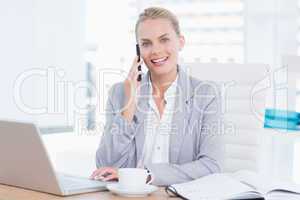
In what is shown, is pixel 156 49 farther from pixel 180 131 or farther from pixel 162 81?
pixel 180 131

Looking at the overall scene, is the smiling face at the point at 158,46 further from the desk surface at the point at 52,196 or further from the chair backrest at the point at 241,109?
the desk surface at the point at 52,196

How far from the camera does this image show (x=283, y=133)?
282 centimetres

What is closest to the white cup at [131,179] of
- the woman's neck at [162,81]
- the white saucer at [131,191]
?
the white saucer at [131,191]

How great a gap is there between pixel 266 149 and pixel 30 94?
1927 mm

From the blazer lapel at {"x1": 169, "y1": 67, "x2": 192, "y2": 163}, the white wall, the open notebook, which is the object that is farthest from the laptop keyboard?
the white wall

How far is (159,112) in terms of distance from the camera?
2180mm

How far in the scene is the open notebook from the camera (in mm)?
1378

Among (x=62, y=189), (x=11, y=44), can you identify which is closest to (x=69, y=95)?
(x=11, y=44)

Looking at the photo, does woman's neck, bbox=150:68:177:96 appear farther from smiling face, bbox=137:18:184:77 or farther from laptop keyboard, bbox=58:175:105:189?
laptop keyboard, bbox=58:175:105:189

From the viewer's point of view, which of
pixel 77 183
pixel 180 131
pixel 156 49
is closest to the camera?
pixel 77 183

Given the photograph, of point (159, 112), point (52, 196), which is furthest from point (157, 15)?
point (52, 196)

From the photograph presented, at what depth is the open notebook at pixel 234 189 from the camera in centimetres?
138

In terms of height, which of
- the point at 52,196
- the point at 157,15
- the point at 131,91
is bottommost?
the point at 52,196

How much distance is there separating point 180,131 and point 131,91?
0.91 ft
